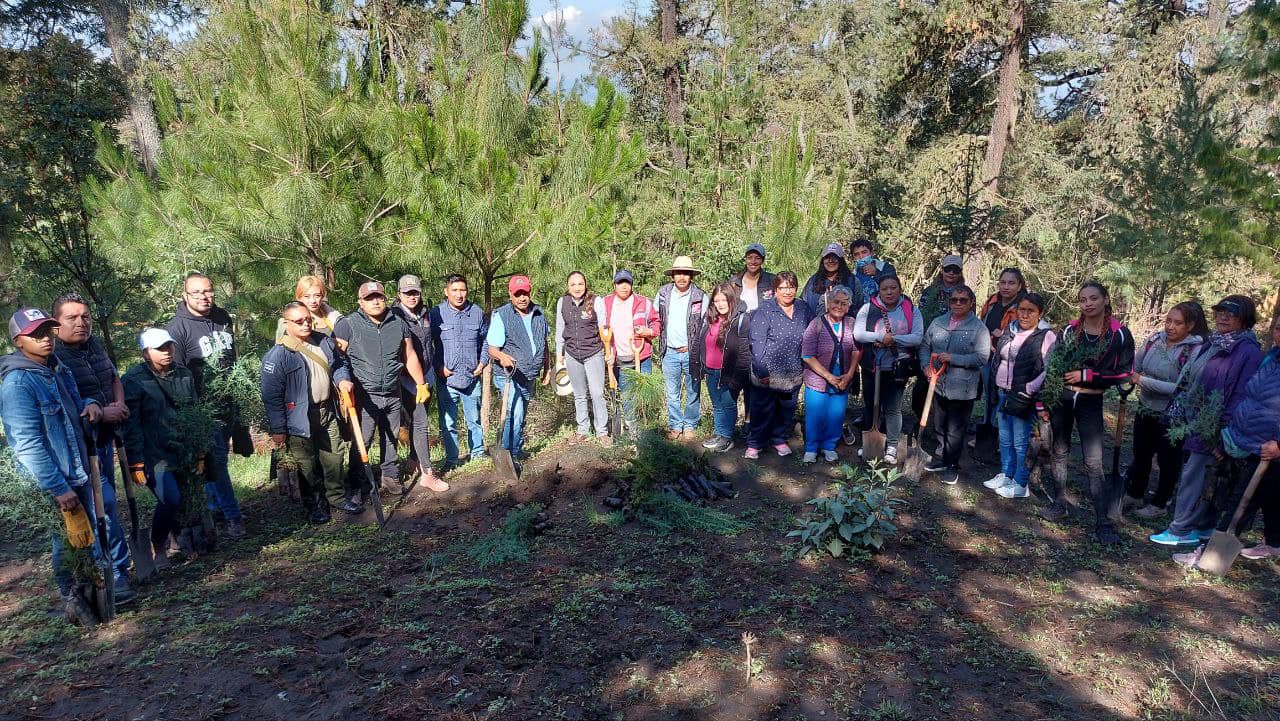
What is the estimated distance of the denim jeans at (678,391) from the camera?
6441 mm

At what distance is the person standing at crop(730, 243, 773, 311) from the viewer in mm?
6207

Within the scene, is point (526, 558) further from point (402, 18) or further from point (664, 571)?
point (402, 18)

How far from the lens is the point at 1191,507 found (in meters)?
4.50

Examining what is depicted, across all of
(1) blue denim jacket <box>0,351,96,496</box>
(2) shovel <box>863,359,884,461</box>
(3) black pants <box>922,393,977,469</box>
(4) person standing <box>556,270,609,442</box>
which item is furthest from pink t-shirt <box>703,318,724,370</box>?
(1) blue denim jacket <box>0,351,96,496</box>

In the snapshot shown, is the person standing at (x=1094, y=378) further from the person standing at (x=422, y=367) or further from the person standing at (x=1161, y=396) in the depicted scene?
the person standing at (x=422, y=367)

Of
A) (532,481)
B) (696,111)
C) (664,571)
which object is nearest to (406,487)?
(532,481)

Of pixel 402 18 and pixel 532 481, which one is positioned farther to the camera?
pixel 402 18

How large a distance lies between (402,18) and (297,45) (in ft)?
19.1

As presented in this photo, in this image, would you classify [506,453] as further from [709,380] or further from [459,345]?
[709,380]

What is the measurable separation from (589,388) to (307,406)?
259 cm

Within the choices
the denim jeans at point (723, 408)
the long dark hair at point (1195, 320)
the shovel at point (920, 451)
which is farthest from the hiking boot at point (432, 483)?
the long dark hair at point (1195, 320)

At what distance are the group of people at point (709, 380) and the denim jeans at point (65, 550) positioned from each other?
2 cm

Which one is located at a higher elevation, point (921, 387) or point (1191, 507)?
point (921, 387)

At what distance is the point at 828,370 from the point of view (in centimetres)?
585
